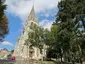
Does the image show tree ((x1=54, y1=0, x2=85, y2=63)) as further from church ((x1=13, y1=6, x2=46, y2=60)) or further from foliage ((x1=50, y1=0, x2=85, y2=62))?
church ((x1=13, y1=6, x2=46, y2=60))

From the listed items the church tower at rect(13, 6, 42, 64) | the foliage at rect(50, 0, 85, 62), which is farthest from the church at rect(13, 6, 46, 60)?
the foliage at rect(50, 0, 85, 62)

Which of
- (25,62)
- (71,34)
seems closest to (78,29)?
(71,34)

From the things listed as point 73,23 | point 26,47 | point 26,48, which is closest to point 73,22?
point 73,23

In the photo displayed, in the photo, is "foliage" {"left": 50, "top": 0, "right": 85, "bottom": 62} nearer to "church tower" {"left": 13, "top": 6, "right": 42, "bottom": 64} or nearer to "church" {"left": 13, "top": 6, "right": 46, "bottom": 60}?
"church" {"left": 13, "top": 6, "right": 46, "bottom": 60}

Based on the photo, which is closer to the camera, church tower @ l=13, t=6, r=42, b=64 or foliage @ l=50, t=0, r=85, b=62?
foliage @ l=50, t=0, r=85, b=62

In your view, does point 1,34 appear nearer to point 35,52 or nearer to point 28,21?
point 35,52

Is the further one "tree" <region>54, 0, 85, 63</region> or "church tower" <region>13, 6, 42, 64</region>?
"church tower" <region>13, 6, 42, 64</region>

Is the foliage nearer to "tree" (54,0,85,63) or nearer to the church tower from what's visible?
"tree" (54,0,85,63)

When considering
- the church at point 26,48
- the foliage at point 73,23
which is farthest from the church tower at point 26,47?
the foliage at point 73,23

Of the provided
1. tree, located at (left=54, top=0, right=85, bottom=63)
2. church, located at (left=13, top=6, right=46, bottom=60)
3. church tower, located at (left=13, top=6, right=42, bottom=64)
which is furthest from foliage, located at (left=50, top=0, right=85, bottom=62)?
church tower, located at (left=13, top=6, right=42, bottom=64)

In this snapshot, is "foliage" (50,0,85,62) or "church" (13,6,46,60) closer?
"foliage" (50,0,85,62)

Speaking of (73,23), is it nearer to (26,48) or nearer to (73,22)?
(73,22)

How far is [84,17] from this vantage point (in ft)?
101

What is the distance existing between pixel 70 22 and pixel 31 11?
59985 mm
